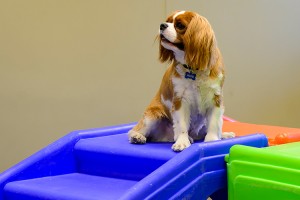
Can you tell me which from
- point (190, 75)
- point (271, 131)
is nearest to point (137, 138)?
point (190, 75)

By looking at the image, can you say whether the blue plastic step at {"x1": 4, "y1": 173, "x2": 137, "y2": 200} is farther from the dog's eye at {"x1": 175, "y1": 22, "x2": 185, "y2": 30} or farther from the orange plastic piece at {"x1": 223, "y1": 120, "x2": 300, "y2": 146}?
the orange plastic piece at {"x1": 223, "y1": 120, "x2": 300, "y2": 146}

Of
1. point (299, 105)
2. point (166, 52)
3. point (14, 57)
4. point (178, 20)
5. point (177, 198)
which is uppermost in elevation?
point (178, 20)

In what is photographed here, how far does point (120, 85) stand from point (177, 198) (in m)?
1.63

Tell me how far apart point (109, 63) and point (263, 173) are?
170cm

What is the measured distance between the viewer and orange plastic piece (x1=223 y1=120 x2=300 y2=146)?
1.97m

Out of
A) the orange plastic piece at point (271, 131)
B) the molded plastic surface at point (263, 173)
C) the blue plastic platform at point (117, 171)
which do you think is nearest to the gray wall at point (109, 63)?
the orange plastic piece at point (271, 131)

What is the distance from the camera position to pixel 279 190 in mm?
1447

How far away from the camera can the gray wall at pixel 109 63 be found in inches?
111

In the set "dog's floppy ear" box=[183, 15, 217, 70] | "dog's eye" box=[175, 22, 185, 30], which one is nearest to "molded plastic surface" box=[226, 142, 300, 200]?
"dog's floppy ear" box=[183, 15, 217, 70]

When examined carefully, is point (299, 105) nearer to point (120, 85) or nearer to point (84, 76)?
point (120, 85)

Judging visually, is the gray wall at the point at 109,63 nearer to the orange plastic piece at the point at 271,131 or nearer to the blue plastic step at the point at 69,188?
the orange plastic piece at the point at 271,131

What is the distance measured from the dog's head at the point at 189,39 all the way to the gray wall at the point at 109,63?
4.29ft

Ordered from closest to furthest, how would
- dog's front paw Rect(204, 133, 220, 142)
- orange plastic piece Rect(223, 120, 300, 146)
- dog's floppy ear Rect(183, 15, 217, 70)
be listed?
1. dog's floppy ear Rect(183, 15, 217, 70)
2. dog's front paw Rect(204, 133, 220, 142)
3. orange plastic piece Rect(223, 120, 300, 146)

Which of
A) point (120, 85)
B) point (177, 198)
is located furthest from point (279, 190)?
point (120, 85)
